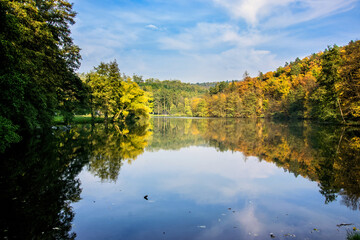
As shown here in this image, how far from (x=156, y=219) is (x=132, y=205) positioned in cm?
125

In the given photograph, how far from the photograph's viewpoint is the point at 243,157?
46.7 feet

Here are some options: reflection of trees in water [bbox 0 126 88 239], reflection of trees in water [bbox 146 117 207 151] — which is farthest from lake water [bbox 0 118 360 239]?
reflection of trees in water [bbox 146 117 207 151]

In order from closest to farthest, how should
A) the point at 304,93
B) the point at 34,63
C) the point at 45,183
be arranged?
the point at 45,183
the point at 34,63
the point at 304,93

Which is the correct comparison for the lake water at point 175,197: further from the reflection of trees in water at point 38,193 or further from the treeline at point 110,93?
the treeline at point 110,93

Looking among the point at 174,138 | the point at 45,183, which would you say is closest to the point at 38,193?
the point at 45,183

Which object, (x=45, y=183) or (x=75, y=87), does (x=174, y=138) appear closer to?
(x=75, y=87)

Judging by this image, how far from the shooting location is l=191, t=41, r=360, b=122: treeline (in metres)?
35.5

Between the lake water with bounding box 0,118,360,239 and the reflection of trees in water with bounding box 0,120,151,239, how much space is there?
0.03 metres

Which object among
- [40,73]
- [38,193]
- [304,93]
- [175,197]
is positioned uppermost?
[304,93]

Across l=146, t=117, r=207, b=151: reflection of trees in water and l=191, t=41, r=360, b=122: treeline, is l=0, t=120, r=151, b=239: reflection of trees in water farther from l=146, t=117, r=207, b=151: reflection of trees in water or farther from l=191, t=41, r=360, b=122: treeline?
l=191, t=41, r=360, b=122: treeline

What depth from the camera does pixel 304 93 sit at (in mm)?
59719

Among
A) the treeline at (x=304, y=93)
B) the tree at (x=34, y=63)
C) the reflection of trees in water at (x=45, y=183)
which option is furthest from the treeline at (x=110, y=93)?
the treeline at (x=304, y=93)

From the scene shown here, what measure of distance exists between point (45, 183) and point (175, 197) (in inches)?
193

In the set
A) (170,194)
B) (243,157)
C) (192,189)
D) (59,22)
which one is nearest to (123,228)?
(170,194)
